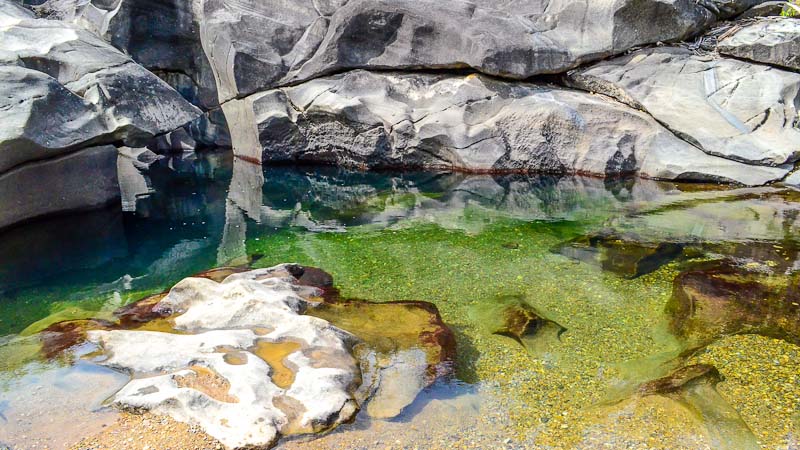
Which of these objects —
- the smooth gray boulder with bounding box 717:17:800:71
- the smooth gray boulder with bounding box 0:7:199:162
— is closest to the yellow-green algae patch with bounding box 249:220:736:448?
the smooth gray boulder with bounding box 0:7:199:162

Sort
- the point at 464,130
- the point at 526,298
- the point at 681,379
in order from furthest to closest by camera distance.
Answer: the point at 464,130 < the point at 526,298 < the point at 681,379

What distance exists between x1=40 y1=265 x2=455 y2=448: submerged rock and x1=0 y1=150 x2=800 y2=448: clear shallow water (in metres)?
0.21

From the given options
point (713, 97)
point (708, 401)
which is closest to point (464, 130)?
point (713, 97)

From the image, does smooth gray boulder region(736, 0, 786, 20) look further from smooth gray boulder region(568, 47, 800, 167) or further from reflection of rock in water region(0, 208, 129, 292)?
reflection of rock in water region(0, 208, 129, 292)

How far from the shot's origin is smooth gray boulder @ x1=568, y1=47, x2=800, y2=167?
12.8m

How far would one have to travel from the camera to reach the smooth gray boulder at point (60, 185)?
9.31 metres

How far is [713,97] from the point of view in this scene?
13.7m

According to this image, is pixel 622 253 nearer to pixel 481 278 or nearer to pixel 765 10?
pixel 481 278

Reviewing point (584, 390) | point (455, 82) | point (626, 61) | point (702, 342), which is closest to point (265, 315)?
point (584, 390)

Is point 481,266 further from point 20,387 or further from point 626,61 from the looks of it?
point 626,61

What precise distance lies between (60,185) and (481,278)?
7.20 metres

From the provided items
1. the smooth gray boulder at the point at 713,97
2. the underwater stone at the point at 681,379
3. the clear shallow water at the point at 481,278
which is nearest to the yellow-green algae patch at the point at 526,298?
the clear shallow water at the point at 481,278

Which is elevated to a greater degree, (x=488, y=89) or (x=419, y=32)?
(x=419, y=32)

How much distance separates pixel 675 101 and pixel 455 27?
17.5 feet
